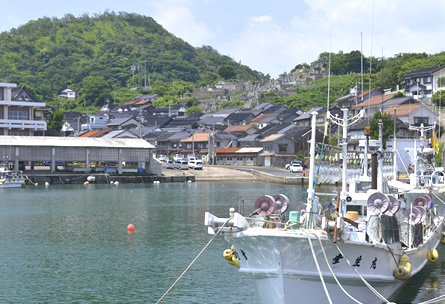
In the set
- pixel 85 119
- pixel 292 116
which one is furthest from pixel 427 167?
pixel 85 119

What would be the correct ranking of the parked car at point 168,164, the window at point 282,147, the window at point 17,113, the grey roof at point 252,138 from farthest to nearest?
the grey roof at point 252,138
the window at point 282,147
the parked car at point 168,164
the window at point 17,113

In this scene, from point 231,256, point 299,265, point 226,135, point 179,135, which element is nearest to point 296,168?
point 226,135

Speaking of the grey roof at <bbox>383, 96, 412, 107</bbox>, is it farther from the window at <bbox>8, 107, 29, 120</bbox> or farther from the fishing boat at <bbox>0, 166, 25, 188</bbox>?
the fishing boat at <bbox>0, 166, 25, 188</bbox>

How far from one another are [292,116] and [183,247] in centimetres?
10439

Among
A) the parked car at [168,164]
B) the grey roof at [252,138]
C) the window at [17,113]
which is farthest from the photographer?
the grey roof at [252,138]

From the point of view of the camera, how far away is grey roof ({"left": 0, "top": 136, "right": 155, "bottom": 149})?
77.8m

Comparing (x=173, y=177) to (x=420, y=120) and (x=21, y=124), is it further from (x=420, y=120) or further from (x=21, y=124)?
(x=420, y=120)

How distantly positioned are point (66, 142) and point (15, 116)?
15.5 m

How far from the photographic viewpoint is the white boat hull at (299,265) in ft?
57.0

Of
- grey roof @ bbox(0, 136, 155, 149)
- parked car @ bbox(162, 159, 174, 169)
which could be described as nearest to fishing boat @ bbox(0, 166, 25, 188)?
grey roof @ bbox(0, 136, 155, 149)

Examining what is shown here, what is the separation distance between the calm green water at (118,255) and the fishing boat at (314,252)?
295 cm

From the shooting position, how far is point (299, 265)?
57.6 feet

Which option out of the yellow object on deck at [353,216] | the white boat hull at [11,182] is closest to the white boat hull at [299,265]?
the yellow object on deck at [353,216]

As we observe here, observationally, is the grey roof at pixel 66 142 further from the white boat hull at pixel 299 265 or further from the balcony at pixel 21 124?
the white boat hull at pixel 299 265
